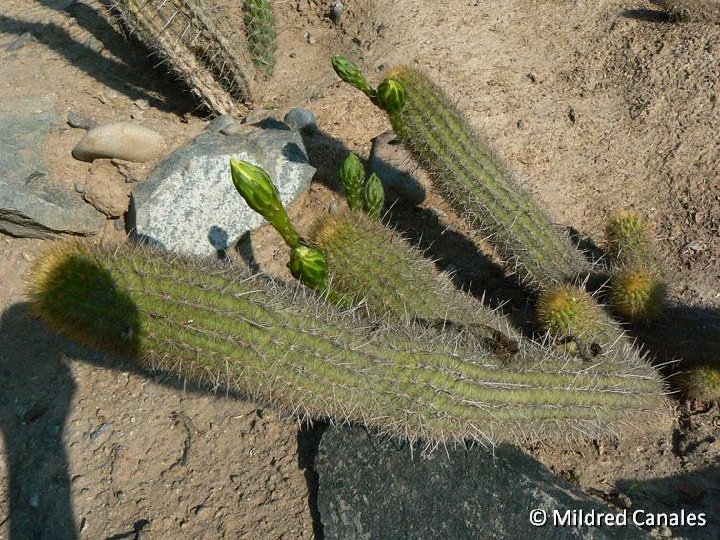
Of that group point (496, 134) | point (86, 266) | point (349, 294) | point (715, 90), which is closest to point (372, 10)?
point (496, 134)

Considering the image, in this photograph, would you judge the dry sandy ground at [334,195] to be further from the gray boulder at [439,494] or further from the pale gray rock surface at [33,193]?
the gray boulder at [439,494]

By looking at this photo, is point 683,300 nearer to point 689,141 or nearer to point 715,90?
point 689,141

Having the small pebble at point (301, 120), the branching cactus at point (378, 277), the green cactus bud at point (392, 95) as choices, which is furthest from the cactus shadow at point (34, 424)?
the green cactus bud at point (392, 95)

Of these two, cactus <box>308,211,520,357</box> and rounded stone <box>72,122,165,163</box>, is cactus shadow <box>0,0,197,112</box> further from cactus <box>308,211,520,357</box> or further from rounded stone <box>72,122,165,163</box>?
cactus <box>308,211,520,357</box>

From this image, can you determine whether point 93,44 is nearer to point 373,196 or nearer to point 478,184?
point 373,196

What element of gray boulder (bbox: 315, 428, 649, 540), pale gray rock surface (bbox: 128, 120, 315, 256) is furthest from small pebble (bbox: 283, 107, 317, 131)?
gray boulder (bbox: 315, 428, 649, 540)

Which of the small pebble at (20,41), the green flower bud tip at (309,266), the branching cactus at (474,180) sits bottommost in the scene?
the small pebble at (20,41)

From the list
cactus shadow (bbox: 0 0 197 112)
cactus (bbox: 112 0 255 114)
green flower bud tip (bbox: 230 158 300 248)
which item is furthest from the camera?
cactus shadow (bbox: 0 0 197 112)

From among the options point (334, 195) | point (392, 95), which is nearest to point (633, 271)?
point (392, 95)
